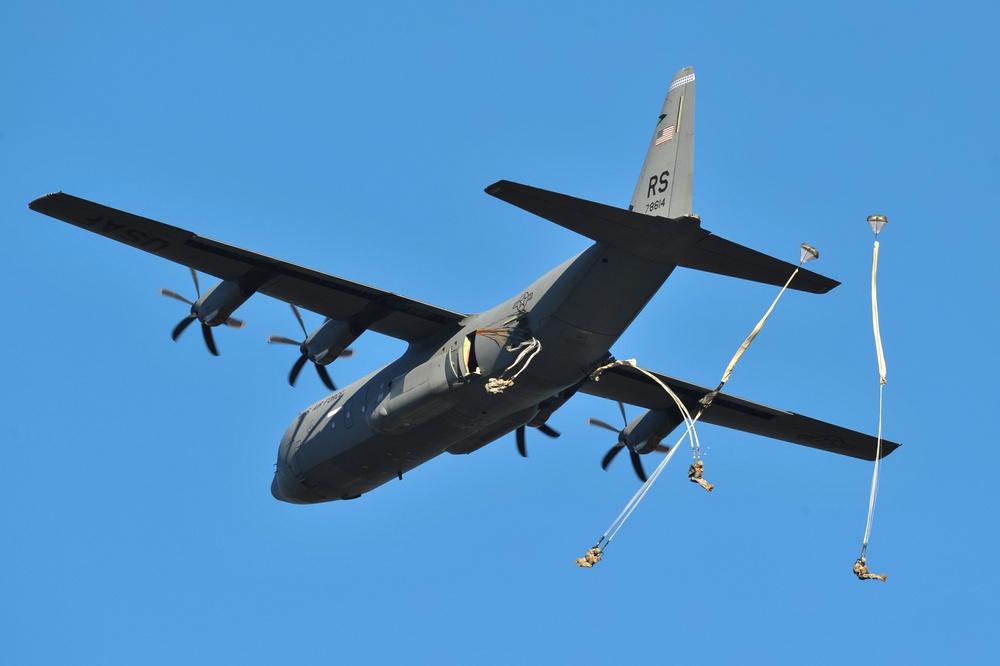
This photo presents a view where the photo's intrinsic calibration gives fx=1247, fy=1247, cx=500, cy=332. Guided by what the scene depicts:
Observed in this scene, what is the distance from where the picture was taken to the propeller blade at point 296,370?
27944mm

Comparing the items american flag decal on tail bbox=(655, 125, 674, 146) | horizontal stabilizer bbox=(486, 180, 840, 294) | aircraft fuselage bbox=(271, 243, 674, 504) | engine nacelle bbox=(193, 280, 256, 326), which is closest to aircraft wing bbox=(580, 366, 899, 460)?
aircraft fuselage bbox=(271, 243, 674, 504)

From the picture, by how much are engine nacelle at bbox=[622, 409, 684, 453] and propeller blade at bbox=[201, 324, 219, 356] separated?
10.7 meters

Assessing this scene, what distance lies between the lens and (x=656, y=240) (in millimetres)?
22359

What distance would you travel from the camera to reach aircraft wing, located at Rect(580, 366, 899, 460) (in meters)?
31.0

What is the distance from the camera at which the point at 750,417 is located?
3186 cm

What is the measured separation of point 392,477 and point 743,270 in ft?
35.4

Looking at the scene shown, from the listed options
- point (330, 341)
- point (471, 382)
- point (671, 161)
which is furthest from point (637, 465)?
point (671, 161)

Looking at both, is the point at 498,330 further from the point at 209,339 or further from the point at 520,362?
the point at 209,339

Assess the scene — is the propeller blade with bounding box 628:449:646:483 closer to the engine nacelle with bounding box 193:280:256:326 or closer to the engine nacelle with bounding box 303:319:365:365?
the engine nacelle with bounding box 303:319:365:365

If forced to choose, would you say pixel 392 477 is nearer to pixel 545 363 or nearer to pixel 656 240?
pixel 545 363

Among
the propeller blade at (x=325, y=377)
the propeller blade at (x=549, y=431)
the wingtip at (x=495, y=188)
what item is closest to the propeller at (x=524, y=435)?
the propeller blade at (x=549, y=431)

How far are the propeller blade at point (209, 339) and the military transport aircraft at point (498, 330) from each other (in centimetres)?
3

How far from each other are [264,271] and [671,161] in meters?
9.00

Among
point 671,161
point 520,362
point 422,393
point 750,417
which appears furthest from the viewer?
point 750,417
